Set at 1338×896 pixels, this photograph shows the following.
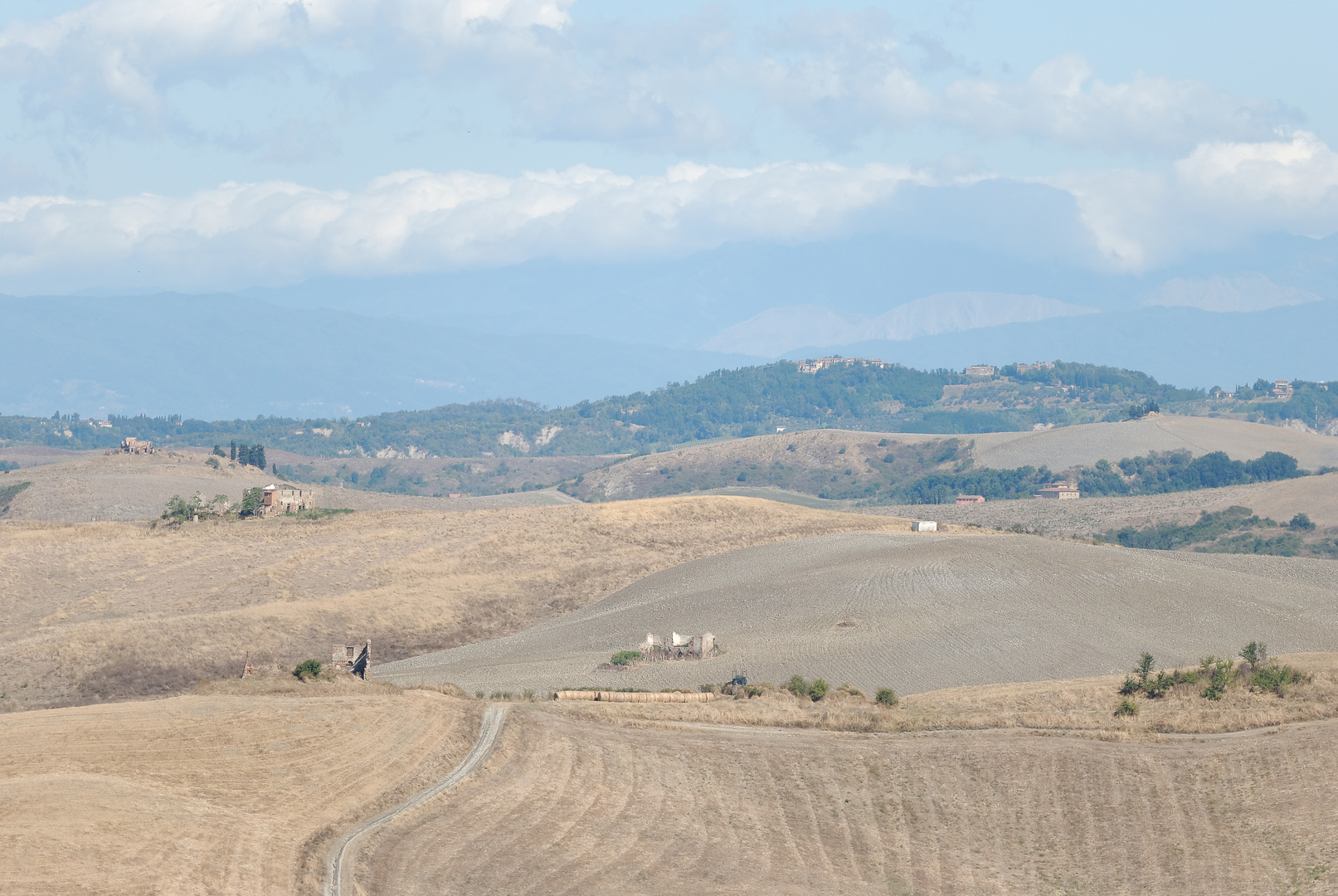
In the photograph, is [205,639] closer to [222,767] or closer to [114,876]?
[222,767]

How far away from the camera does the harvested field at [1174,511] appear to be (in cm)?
17675

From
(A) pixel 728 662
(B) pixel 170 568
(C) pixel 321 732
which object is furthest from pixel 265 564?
(C) pixel 321 732

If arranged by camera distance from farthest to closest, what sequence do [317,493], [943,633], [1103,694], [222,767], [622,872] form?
[317,493] → [943,633] → [1103,694] → [222,767] → [622,872]

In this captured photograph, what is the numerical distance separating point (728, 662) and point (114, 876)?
4209 cm

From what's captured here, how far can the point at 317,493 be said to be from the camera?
19938 cm

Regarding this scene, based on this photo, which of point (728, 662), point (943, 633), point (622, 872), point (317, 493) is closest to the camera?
point (622, 872)

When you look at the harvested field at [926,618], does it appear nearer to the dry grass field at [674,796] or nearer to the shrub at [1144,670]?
the shrub at [1144,670]

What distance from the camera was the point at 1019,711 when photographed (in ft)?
166

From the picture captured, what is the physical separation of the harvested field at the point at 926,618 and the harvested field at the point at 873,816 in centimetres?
1749

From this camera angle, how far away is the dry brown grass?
158 ft

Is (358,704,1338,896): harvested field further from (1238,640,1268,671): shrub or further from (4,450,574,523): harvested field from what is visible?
(4,450,574,523): harvested field

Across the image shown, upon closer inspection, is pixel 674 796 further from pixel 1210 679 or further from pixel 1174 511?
pixel 1174 511

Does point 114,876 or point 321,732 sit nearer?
point 114,876

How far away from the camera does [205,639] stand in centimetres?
7694
